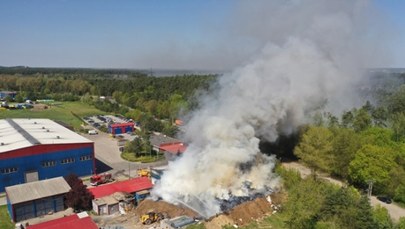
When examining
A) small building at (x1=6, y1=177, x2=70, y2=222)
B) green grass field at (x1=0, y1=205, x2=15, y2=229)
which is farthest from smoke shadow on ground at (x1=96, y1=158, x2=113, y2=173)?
green grass field at (x1=0, y1=205, x2=15, y2=229)

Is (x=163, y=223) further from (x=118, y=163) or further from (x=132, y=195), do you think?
(x=118, y=163)

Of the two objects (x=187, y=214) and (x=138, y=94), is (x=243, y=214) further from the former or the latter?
(x=138, y=94)

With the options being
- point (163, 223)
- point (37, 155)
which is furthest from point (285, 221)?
point (37, 155)

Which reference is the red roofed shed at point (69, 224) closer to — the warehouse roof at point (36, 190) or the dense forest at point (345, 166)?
the warehouse roof at point (36, 190)

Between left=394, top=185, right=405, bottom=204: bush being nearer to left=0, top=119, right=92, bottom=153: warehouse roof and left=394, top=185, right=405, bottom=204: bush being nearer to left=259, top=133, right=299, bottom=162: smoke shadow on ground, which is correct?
left=259, top=133, right=299, bottom=162: smoke shadow on ground

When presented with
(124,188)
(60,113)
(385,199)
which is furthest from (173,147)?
(60,113)

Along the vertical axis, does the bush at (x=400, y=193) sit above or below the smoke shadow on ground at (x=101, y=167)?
above

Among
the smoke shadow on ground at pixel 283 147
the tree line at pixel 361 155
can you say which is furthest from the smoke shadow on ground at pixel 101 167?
the tree line at pixel 361 155
